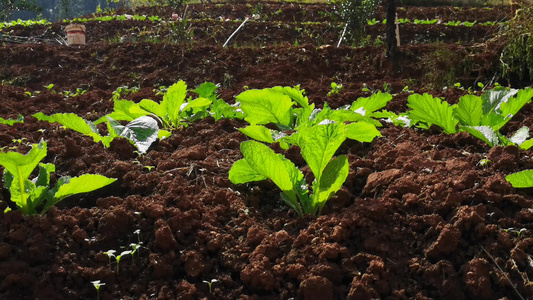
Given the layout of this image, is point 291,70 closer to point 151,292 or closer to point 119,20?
point 151,292

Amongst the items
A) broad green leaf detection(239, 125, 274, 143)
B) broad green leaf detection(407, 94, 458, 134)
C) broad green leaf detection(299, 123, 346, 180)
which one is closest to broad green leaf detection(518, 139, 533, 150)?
broad green leaf detection(407, 94, 458, 134)

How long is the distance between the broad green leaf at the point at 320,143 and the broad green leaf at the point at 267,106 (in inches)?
30.8

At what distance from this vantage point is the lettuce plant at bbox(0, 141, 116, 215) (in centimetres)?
183

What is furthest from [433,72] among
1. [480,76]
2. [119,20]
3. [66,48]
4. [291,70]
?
[119,20]

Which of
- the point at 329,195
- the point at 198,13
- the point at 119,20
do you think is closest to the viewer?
the point at 329,195

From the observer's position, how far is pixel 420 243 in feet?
5.69

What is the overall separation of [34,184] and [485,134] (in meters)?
1.86

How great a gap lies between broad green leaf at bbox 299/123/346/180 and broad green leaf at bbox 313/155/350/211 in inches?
1.0

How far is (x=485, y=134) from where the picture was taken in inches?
95.0

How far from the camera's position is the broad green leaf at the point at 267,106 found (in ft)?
8.95

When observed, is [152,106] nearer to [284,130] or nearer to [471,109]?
[284,130]

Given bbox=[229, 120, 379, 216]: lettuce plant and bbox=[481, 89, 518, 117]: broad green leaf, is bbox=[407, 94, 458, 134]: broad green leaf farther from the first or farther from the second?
bbox=[229, 120, 379, 216]: lettuce plant

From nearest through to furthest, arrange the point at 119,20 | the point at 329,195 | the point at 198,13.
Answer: the point at 329,195 < the point at 119,20 < the point at 198,13

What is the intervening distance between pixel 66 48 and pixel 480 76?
646 centimetres
